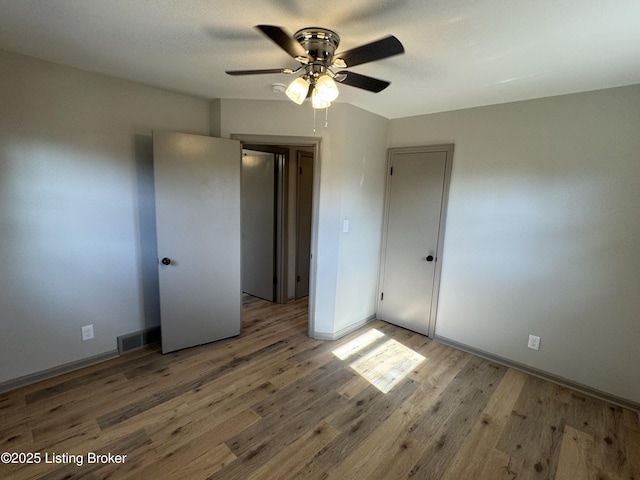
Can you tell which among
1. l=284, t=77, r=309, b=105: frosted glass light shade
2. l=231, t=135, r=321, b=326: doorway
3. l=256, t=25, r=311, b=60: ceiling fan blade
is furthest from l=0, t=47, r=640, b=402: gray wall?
l=256, t=25, r=311, b=60: ceiling fan blade

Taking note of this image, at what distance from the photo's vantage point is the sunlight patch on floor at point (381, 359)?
8.25 feet

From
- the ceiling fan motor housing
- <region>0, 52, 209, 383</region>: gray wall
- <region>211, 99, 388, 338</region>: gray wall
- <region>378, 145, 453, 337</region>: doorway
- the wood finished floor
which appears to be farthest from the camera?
<region>378, 145, 453, 337</region>: doorway

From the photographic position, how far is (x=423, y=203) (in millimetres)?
3150

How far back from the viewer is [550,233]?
2.46m

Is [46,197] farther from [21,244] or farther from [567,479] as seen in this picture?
[567,479]

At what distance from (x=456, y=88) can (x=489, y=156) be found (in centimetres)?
74

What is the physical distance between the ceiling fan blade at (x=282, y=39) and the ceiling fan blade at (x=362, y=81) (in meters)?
0.23

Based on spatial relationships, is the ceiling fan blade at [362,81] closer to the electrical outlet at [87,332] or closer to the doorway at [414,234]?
the doorway at [414,234]

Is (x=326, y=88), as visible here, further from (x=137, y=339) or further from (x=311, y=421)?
(x=137, y=339)

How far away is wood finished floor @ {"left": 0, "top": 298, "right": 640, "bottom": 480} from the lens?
5.57ft

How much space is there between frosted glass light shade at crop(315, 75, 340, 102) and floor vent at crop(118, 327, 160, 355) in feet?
8.61

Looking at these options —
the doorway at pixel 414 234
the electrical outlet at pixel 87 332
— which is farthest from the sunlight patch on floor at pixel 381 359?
the electrical outlet at pixel 87 332

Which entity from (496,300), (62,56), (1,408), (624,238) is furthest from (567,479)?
(62,56)

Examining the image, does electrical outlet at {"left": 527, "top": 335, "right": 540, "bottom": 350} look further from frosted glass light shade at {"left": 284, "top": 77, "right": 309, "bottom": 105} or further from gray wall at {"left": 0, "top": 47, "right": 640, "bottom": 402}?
frosted glass light shade at {"left": 284, "top": 77, "right": 309, "bottom": 105}
